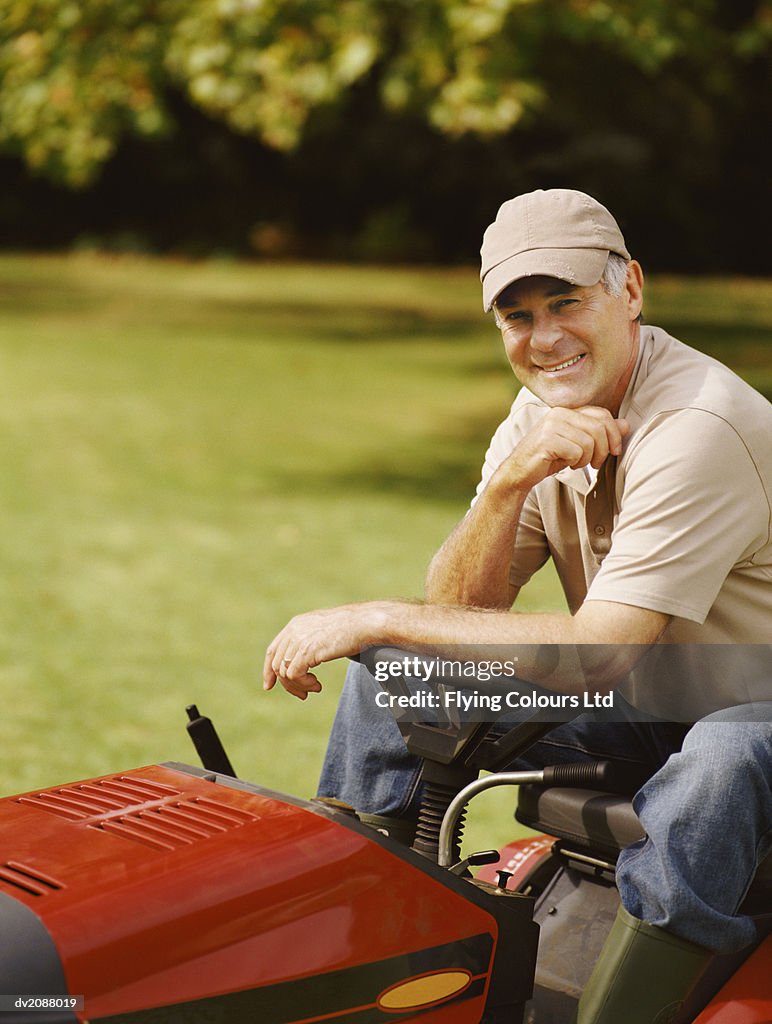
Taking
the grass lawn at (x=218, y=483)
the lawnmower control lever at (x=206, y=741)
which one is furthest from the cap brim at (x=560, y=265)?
the grass lawn at (x=218, y=483)

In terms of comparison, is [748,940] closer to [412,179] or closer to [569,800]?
[569,800]

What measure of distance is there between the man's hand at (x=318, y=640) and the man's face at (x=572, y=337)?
47cm

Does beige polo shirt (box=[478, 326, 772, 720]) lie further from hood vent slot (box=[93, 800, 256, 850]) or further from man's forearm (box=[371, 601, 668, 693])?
hood vent slot (box=[93, 800, 256, 850])

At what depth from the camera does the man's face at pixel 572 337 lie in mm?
2258

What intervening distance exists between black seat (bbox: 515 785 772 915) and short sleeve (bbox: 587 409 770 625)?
0.31 m

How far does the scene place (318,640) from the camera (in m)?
2.14

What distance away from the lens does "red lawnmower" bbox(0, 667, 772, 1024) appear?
5.58ft

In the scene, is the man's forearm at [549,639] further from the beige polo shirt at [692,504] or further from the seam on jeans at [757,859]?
the seam on jeans at [757,859]

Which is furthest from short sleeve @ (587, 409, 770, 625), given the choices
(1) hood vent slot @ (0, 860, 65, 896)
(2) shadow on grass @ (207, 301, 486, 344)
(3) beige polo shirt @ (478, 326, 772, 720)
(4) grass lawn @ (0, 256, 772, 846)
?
(2) shadow on grass @ (207, 301, 486, 344)

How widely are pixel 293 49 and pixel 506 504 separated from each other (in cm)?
677

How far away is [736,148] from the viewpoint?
2047 centimetres

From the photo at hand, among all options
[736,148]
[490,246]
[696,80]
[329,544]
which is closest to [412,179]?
[736,148]
